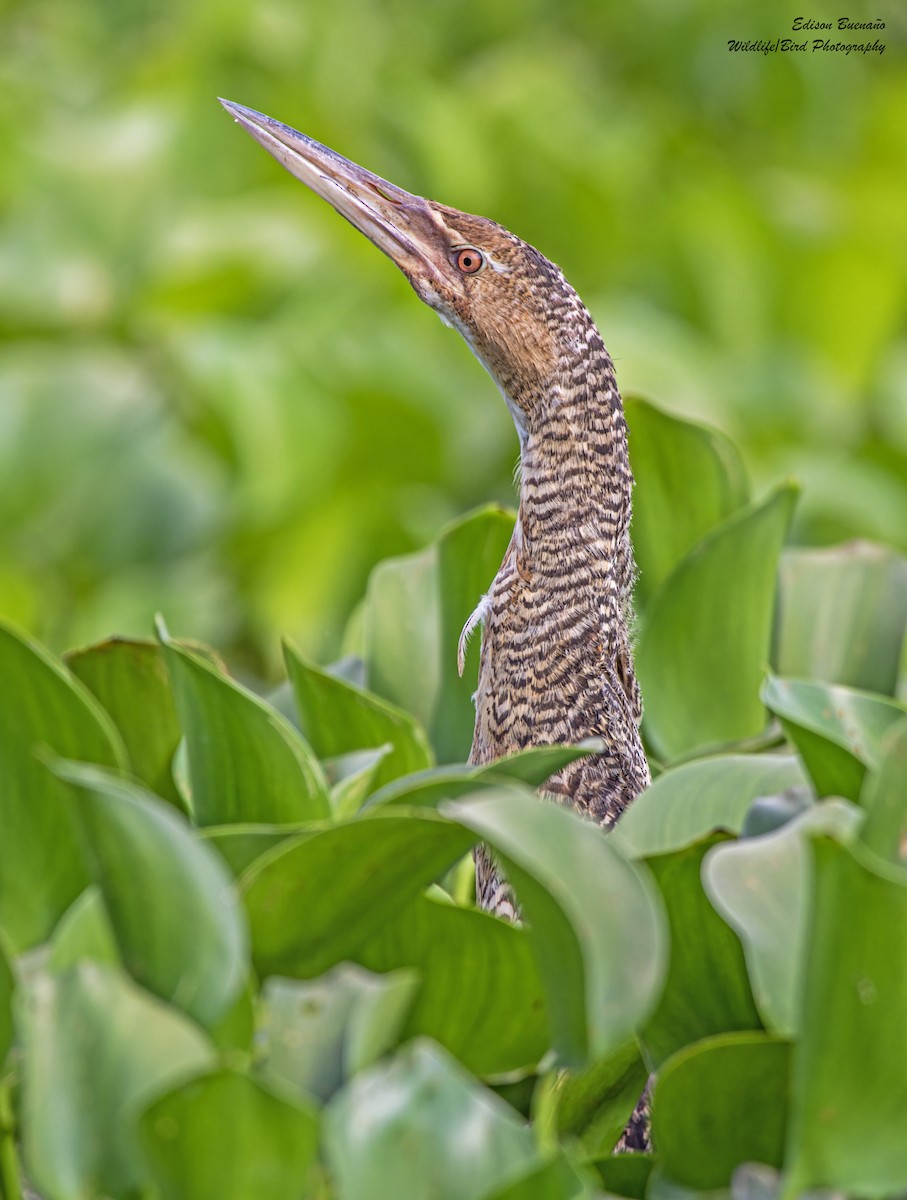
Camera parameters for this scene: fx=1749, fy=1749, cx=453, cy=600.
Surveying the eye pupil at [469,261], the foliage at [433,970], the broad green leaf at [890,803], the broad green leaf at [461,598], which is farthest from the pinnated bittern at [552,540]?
the broad green leaf at [890,803]

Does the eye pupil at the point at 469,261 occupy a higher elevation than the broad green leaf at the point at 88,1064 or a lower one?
higher

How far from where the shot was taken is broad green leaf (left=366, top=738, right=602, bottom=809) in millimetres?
1165

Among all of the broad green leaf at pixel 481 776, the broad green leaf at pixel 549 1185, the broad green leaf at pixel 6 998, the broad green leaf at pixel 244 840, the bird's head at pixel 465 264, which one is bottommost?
the broad green leaf at pixel 549 1185

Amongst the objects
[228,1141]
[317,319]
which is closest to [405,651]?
[228,1141]

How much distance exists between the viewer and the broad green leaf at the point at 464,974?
125cm

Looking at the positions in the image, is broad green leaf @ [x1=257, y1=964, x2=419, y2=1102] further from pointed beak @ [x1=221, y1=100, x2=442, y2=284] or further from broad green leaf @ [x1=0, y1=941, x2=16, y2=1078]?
pointed beak @ [x1=221, y1=100, x2=442, y2=284]

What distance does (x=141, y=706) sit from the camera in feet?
5.57

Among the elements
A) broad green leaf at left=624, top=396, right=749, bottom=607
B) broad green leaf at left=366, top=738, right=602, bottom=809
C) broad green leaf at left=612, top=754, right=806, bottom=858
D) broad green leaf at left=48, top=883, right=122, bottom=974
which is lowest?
broad green leaf at left=48, top=883, right=122, bottom=974

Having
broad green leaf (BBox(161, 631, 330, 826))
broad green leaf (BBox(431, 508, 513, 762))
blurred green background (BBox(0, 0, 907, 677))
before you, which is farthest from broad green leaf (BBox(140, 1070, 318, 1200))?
blurred green background (BBox(0, 0, 907, 677))

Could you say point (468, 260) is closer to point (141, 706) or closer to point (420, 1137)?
point (141, 706)

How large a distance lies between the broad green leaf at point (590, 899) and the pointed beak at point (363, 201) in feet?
3.23

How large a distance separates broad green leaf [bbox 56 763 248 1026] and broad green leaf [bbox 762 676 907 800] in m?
0.49

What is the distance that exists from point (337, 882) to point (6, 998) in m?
0.23

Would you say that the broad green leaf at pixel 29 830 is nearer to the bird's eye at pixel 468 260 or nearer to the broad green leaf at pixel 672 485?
the bird's eye at pixel 468 260
